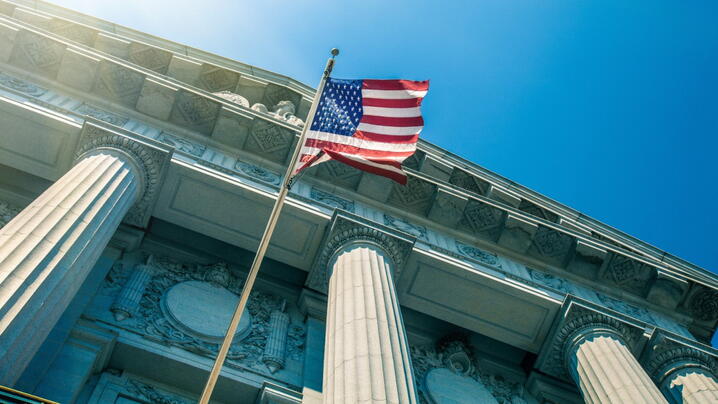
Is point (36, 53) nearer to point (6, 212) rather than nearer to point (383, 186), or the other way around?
point (6, 212)

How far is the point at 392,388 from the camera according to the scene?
9281 mm

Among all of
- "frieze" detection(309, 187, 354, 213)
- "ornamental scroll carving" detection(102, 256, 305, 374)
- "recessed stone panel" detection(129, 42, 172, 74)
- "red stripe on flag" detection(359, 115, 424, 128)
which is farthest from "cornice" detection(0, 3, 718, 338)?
"red stripe on flag" detection(359, 115, 424, 128)

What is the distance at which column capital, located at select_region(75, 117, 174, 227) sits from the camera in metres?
13.6

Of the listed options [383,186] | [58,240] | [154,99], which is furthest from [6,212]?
[383,186]

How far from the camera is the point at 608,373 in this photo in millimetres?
12852

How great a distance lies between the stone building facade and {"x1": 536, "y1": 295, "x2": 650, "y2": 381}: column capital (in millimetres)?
41

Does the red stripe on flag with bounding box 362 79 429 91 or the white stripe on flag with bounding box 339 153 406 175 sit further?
the red stripe on flag with bounding box 362 79 429 91

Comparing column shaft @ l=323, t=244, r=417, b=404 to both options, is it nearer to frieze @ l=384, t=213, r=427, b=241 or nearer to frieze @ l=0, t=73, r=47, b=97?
frieze @ l=384, t=213, r=427, b=241

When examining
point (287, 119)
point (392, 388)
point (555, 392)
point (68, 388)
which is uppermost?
point (287, 119)

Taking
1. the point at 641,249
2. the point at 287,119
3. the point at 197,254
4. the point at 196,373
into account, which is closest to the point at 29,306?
the point at 196,373

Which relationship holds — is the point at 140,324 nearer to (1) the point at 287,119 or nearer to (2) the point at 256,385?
(2) the point at 256,385

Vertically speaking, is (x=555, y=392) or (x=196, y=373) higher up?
(x=555, y=392)

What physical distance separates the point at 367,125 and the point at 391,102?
0.86 m

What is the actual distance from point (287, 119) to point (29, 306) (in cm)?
1072
